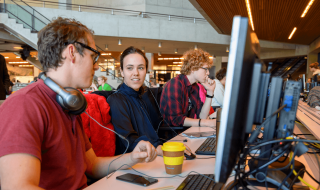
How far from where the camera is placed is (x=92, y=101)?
4.78 ft

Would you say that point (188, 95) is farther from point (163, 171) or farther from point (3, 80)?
point (3, 80)

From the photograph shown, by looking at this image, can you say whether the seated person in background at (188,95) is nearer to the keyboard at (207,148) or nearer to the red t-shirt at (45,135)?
the keyboard at (207,148)

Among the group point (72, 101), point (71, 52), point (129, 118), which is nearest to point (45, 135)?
point (72, 101)

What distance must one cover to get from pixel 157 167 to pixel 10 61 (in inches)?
814

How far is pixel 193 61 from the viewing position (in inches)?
96.1

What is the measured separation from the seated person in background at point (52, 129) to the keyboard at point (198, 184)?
0.64 feet

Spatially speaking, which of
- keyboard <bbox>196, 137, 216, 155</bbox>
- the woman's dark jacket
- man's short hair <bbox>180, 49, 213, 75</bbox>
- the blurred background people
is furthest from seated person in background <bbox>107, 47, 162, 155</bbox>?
the blurred background people

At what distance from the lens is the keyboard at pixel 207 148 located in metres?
1.24

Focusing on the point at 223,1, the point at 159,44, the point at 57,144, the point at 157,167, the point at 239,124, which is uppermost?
the point at 223,1

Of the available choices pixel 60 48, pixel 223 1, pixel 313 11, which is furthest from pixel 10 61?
pixel 60 48

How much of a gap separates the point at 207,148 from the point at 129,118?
52 cm

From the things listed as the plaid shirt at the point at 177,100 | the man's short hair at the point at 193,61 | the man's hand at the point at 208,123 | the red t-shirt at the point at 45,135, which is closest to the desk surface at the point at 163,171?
the red t-shirt at the point at 45,135

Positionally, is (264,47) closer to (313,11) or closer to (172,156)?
(313,11)

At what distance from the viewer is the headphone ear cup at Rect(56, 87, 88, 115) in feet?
2.84
